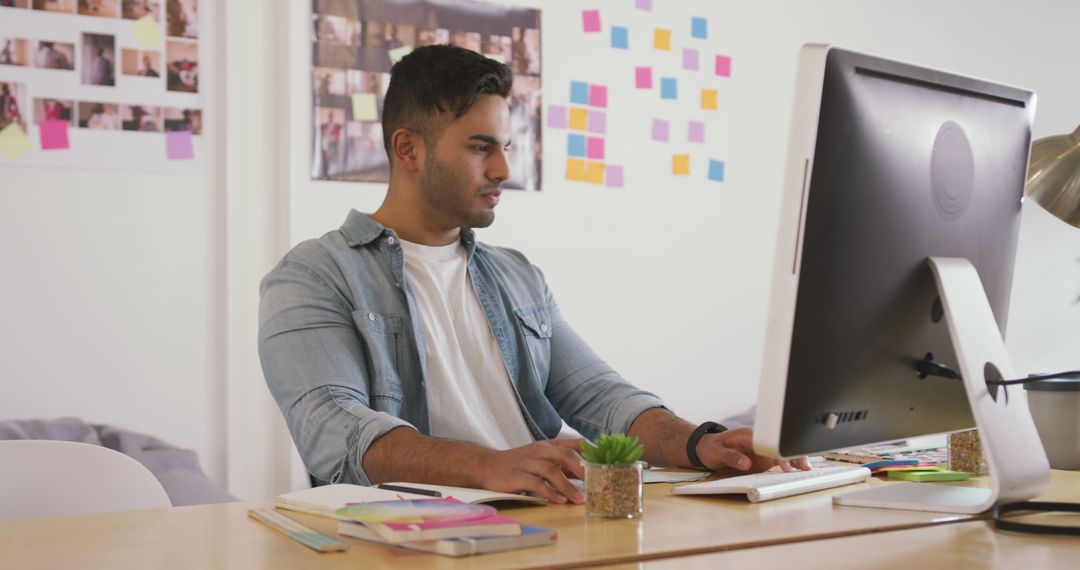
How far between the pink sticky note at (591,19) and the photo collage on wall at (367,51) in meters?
0.19

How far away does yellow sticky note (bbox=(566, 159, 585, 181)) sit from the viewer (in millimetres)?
3105

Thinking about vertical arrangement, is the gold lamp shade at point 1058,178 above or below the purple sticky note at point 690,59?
below

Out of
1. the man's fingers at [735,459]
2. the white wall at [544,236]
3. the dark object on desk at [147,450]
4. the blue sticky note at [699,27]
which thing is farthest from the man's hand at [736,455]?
the blue sticky note at [699,27]

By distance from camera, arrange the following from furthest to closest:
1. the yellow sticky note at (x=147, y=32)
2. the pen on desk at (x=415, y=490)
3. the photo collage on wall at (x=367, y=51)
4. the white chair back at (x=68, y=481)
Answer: the photo collage on wall at (x=367, y=51)
the yellow sticky note at (x=147, y=32)
the white chair back at (x=68, y=481)
the pen on desk at (x=415, y=490)

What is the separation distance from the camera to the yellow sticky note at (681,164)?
3.28 meters

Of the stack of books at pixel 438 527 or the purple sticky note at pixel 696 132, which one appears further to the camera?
the purple sticky note at pixel 696 132

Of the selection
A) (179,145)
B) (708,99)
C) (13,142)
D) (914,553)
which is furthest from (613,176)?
(914,553)

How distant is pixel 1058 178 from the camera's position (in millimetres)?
1605

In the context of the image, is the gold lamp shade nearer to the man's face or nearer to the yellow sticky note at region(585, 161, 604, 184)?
the man's face

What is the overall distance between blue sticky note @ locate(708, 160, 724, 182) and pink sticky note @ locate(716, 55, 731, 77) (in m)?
0.27

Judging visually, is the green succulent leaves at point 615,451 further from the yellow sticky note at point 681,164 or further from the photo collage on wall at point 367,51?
the yellow sticky note at point 681,164

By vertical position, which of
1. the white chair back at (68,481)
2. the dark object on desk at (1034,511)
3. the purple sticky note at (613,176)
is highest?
the purple sticky note at (613,176)

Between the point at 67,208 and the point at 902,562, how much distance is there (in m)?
2.11

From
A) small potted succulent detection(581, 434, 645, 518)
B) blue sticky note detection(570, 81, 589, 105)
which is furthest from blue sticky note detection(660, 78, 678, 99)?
small potted succulent detection(581, 434, 645, 518)
